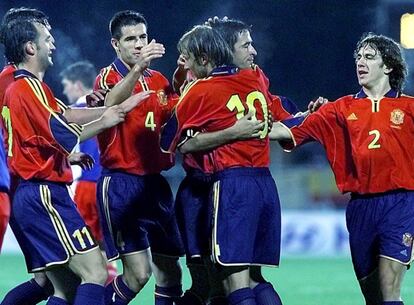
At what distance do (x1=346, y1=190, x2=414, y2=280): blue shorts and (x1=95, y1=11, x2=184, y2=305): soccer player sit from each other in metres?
1.11

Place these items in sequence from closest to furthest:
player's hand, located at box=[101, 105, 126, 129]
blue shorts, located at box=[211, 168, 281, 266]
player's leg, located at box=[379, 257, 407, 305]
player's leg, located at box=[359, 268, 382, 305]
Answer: blue shorts, located at box=[211, 168, 281, 266], player's hand, located at box=[101, 105, 126, 129], player's leg, located at box=[379, 257, 407, 305], player's leg, located at box=[359, 268, 382, 305]

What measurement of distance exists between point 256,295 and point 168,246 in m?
0.88

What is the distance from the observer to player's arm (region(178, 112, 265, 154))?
5539 mm

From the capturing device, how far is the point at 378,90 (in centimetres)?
605

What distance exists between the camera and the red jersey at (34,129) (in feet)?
17.9

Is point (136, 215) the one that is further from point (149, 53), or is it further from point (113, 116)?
point (149, 53)

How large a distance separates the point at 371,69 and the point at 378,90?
124 millimetres

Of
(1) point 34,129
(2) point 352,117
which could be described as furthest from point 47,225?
(2) point 352,117

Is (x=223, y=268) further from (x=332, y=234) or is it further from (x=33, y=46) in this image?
(x=332, y=234)

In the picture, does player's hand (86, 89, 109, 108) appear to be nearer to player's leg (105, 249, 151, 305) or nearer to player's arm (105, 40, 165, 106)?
player's arm (105, 40, 165, 106)

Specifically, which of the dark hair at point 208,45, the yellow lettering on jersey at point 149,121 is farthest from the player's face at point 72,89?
the dark hair at point 208,45

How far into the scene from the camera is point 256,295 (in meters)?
5.78

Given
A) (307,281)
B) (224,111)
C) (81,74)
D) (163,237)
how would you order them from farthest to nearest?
(307,281), (81,74), (163,237), (224,111)

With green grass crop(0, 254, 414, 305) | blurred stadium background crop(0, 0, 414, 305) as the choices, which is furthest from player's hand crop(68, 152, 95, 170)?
blurred stadium background crop(0, 0, 414, 305)
